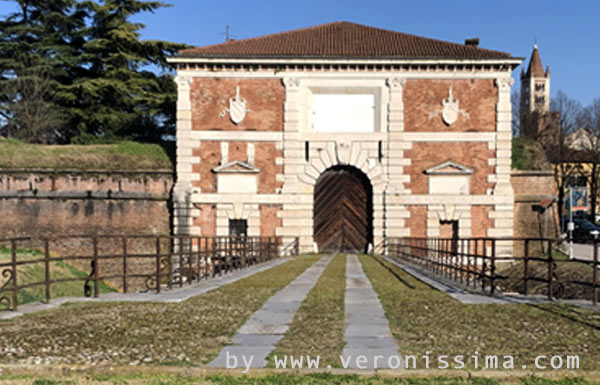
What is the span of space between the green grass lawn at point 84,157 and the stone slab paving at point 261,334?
18.7 metres

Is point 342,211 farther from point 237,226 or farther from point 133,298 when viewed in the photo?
point 133,298

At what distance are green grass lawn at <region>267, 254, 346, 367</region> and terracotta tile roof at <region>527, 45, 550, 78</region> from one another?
8771 cm

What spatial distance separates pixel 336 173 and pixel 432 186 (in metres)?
4.24

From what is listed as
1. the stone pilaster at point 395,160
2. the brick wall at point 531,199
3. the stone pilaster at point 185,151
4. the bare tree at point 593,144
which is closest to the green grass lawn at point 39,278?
the stone pilaster at point 185,151

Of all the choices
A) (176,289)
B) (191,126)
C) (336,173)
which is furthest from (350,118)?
(176,289)

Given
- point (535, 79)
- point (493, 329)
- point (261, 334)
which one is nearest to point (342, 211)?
point (493, 329)

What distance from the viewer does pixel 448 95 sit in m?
24.9

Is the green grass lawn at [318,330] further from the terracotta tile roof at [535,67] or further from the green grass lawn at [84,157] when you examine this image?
the terracotta tile roof at [535,67]

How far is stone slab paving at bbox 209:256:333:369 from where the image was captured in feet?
14.5

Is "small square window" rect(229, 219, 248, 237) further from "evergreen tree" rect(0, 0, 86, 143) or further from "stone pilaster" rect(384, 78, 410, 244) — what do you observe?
"evergreen tree" rect(0, 0, 86, 143)

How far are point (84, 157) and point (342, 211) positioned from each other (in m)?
11.8

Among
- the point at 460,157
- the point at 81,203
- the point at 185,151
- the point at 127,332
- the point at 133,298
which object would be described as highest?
the point at 185,151

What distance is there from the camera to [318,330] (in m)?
5.67

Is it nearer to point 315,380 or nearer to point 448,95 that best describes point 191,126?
point 448,95
